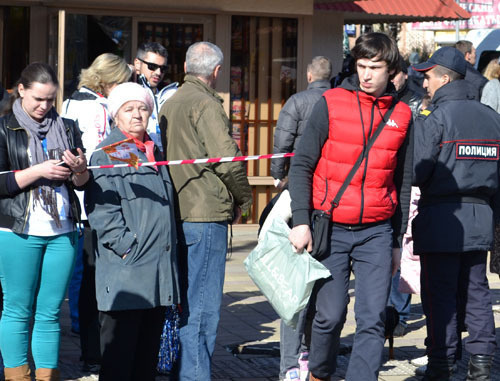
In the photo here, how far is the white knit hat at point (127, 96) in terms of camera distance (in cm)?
511

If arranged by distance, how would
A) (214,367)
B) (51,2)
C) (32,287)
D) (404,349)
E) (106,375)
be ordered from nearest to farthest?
(106,375), (32,287), (214,367), (404,349), (51,2)

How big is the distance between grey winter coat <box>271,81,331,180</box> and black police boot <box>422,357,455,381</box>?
2.49m

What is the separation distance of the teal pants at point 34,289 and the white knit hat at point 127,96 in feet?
2.63

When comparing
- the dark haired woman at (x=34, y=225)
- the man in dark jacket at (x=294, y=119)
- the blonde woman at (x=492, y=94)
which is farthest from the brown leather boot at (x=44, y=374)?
the blonde woman at (x=492, y=94)

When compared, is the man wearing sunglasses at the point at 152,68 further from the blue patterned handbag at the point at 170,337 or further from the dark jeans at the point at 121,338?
the dark jeans at the point at 121,338

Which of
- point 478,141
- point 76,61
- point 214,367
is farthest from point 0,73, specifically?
point 478,141

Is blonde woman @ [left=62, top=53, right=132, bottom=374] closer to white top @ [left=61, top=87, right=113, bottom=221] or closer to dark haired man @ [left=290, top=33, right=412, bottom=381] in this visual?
white top @ [left=61, top=87, right=113, bottom=221]

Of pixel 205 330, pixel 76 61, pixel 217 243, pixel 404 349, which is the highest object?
pixel 76 61

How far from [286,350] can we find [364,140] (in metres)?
1.56

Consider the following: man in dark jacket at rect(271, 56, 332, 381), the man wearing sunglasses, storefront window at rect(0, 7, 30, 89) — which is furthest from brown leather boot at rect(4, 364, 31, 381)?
storefront window at rect(0, 7, 30, 89)

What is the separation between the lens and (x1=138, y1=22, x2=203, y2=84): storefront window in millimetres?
12344

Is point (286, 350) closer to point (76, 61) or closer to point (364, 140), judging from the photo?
point (364, 140)

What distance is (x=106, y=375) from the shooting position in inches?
199

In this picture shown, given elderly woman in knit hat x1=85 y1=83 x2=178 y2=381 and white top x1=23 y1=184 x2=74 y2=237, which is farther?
white top x1=23 y1=184 x2=74 y2=237
